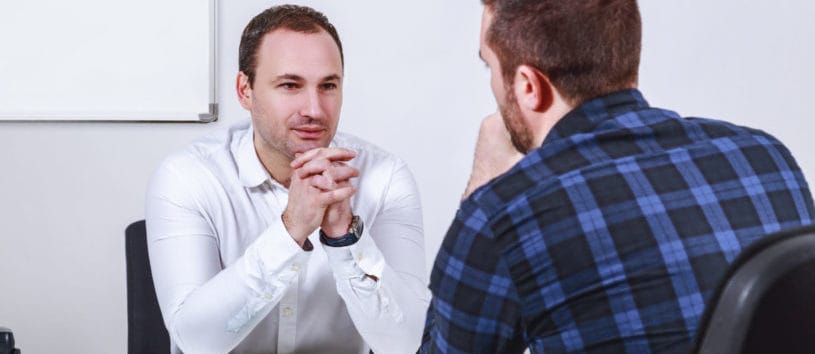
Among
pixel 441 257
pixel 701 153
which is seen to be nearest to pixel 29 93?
pixel 441 257

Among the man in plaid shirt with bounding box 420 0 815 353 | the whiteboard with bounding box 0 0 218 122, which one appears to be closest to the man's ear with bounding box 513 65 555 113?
the man in plaid shirt with bounding box 420 0 815 353

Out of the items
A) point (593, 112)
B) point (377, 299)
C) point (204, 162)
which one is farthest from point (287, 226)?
point (593, 112)

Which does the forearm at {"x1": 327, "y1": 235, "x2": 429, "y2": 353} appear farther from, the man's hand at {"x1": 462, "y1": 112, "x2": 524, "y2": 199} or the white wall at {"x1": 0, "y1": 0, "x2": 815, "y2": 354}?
the white wall at {"x1": 0, "y1": 0, "x2": 815, "y2": 354}

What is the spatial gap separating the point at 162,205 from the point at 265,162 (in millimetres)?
245

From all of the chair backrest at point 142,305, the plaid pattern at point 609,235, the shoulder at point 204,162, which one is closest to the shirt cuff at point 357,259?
the shoulder at point 204,162

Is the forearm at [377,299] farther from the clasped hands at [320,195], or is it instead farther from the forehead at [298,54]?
the forehead at [298,54]

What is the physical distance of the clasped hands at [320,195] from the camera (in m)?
1.54

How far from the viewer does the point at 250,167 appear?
181cm

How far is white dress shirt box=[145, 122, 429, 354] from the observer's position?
154 cm

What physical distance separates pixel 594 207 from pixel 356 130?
1.84 metres

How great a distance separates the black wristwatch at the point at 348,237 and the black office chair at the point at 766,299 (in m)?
0.88

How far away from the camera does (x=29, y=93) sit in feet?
8.61

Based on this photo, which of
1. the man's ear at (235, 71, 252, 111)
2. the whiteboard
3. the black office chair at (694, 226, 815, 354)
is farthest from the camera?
the whiteboard

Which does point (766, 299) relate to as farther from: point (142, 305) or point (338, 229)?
point (142, 305)
